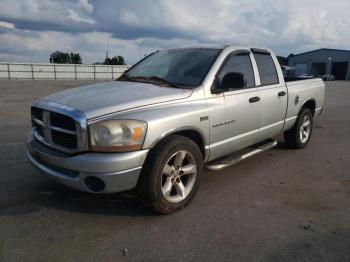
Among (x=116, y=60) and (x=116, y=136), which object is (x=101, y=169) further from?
(x=116, y=60)

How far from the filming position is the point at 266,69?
5.21 m

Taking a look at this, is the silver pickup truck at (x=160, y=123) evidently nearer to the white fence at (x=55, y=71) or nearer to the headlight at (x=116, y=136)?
the headlight at (x=116, y=136)

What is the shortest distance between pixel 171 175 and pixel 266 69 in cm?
265

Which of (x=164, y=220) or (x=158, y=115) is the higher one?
(x=158, y=115)

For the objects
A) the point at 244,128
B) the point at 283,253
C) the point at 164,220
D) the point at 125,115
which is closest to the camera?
the point at 283,253

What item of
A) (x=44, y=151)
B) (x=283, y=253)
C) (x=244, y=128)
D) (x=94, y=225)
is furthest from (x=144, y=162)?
(x=244, y=128)

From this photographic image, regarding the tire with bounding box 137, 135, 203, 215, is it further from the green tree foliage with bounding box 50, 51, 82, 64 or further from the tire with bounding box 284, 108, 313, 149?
the green tree foliage with bounding box 50, 51, 82, 64

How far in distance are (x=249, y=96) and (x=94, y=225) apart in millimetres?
2600

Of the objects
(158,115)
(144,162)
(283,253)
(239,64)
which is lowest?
(283,253)

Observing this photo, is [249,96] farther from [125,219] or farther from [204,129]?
[125,219]

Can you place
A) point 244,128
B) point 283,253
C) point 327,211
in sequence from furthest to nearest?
point 244,128 < point 327,211 < point 283,253

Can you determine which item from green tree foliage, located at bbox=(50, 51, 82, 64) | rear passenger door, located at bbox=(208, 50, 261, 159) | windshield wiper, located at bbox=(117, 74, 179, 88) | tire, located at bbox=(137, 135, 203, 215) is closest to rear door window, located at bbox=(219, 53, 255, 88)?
rear passenger door, located at bbox=(208, 50, 261, 159)

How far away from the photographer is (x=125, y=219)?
11.4 feet

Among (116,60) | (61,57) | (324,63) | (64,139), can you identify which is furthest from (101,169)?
(61,57)
